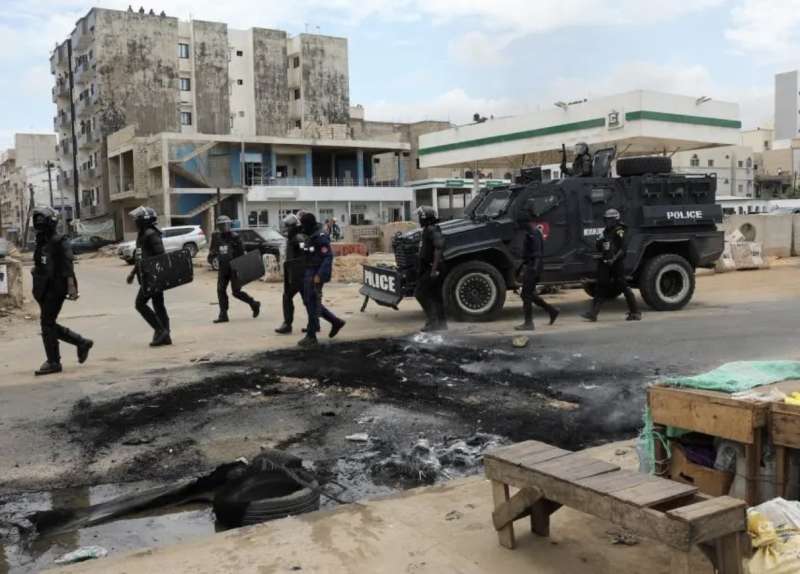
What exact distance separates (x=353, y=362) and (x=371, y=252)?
84.8 ft

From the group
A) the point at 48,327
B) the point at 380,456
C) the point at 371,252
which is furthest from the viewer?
the point at 371,252

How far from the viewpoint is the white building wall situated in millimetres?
66812

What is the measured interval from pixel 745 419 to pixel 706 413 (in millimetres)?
214

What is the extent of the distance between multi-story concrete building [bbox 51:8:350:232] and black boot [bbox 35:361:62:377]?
48.4 metres

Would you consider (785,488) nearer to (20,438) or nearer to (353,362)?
(20,438)

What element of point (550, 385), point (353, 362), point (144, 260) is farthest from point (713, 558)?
point (144, 260)

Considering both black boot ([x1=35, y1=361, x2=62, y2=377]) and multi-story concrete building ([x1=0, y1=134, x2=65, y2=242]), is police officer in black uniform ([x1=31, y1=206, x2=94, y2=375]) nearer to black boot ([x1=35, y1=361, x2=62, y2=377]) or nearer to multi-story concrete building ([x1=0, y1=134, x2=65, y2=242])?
black boot ([x1=35, y1=361, x2=62, y2=377])

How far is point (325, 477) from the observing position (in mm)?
5082

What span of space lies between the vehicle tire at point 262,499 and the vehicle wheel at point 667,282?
31.2 ft

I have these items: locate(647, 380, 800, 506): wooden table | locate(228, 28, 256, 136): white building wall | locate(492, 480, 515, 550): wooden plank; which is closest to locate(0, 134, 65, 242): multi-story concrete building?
locate(228, 28, 256, 136): white building wall

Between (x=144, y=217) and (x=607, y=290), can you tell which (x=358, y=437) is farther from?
(x=607, y=290)

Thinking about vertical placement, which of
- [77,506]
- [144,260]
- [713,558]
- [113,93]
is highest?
[113,93]

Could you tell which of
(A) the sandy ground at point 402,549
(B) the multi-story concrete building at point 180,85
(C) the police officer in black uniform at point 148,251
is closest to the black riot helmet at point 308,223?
(C) the police officer in black uniform at point 148,251

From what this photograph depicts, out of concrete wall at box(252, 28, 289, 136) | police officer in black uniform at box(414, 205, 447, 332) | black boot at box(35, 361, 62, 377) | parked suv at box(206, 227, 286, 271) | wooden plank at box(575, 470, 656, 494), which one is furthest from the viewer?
concrete wall at box(252, 28, 289, 136)
